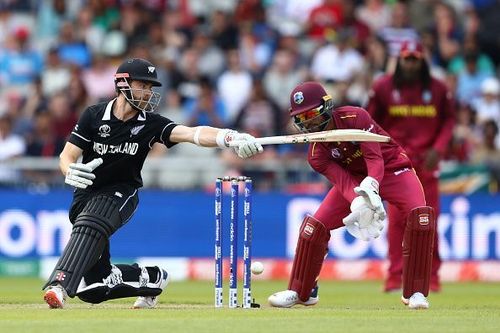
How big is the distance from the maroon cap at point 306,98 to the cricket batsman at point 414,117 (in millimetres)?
3010

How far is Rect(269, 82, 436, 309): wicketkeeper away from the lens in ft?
29.7

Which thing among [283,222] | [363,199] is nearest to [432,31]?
[283,222]

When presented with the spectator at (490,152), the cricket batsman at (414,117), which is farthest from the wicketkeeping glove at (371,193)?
the spectator at (490,152)

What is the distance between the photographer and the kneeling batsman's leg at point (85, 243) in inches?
345

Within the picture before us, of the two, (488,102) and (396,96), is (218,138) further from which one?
(488,102)

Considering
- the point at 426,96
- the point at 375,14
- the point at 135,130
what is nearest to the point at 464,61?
the point at 375,14

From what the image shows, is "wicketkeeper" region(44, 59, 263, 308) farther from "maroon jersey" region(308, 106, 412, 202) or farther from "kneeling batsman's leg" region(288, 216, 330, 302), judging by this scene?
"kneeling batsman's leg" region(288, 216, 330, 302)

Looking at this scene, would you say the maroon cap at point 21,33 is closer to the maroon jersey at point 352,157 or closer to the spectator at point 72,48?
the spectator at point 72,48

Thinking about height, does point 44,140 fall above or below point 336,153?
above

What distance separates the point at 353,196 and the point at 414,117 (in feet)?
10.1

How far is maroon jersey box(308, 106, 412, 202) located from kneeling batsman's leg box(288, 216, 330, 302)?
36 centimetres

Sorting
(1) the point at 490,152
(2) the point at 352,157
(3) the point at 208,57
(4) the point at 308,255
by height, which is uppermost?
(3) the point at 208,57

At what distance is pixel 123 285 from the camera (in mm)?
9383

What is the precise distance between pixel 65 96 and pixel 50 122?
0.50 m
